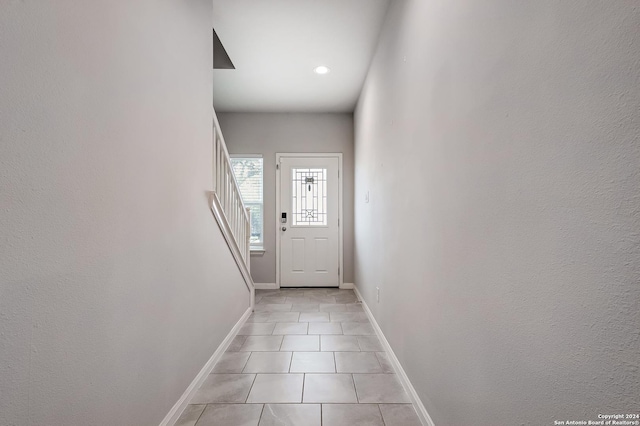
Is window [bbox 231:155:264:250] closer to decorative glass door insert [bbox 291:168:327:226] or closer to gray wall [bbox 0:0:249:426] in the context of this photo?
decorative glass door insert [bbox 291:168:327:226]

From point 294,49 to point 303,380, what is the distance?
9.63ft

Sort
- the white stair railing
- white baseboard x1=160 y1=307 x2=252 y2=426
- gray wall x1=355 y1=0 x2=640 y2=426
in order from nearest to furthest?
gray wall x1=355 y1=0 x2=640 y2=426
white baseboard x1=160 y1=307 x2=252 y2=426
the white stair railing

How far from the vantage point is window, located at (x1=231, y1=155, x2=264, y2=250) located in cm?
534

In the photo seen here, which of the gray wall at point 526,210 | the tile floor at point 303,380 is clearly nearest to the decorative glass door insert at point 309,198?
the tile floor at point 303,380

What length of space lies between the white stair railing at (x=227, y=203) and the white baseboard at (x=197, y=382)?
0.71 m

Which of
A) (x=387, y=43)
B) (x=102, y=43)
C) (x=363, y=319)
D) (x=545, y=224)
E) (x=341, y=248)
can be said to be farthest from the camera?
(x=341, y=248)

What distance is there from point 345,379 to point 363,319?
1372 mm

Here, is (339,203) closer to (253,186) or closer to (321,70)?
(253,186)

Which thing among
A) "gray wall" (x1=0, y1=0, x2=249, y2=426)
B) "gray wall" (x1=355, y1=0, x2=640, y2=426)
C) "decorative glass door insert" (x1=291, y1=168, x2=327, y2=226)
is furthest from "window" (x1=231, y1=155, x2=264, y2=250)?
"gray wall" (x1=355, y1=0, x2=640, y2=426)

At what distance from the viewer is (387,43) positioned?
2.74 m

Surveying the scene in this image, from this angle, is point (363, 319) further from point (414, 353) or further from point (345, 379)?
point (414, 353)

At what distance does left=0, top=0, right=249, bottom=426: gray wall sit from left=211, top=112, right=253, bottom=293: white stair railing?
74cm

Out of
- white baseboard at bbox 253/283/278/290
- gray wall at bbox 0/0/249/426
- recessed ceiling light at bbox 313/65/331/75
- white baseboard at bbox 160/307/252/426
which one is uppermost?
recessed ceiling light at bbox 313/65/331/75

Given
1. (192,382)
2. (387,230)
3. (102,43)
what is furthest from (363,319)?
(102,43)
